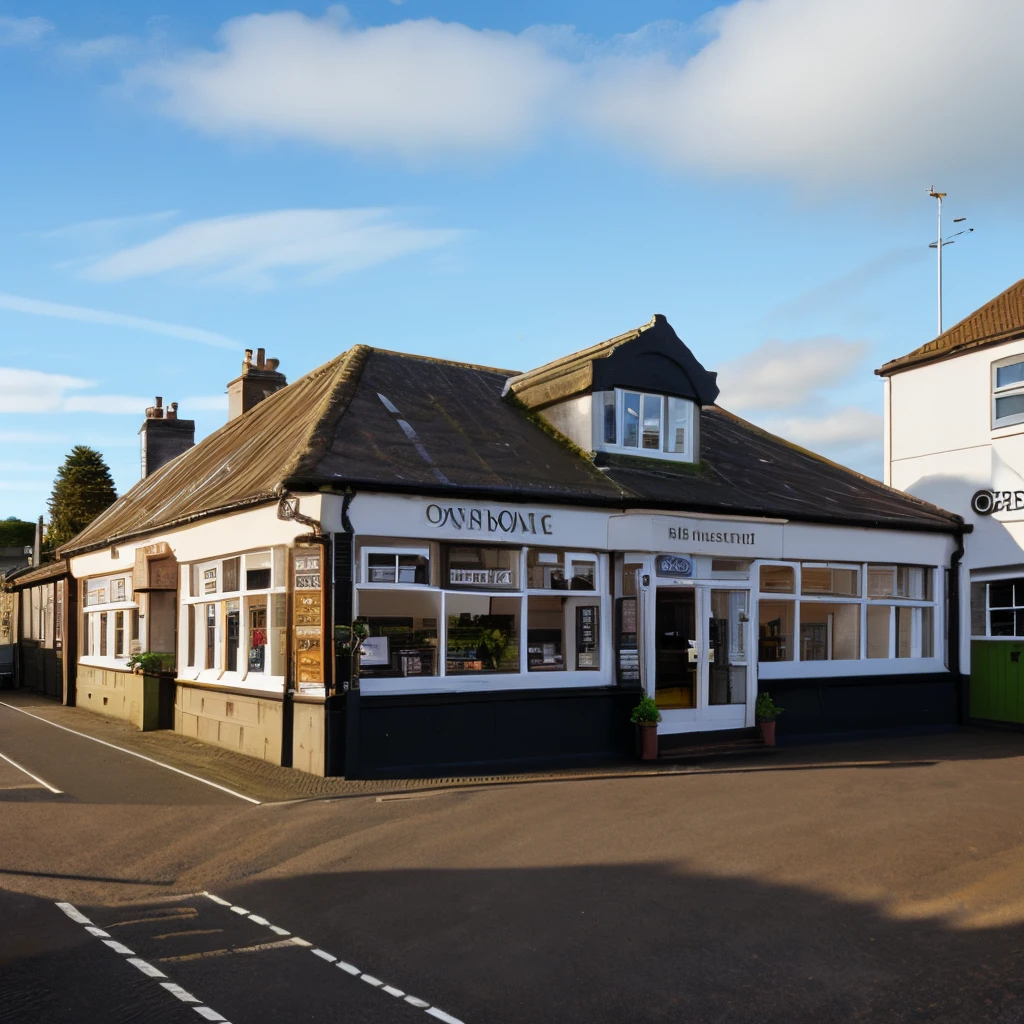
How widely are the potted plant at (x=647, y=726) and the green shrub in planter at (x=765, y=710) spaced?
2.24 m

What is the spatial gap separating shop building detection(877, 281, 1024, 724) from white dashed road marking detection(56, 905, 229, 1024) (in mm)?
16380

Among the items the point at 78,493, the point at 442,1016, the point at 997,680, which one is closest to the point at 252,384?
the point at 997,680

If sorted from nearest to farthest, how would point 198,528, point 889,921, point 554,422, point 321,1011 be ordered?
1. point 321,1011
2. point 889,921
3. point 198,528
4. point 554,422

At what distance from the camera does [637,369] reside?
705 inches

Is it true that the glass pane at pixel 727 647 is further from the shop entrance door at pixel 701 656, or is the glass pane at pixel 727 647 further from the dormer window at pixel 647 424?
the dormer window at pixel 647 424

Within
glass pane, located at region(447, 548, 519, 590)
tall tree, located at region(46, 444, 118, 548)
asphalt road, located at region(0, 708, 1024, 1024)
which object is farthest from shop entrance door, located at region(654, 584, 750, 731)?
tall tree, located at region(46, 444, 118, 548)

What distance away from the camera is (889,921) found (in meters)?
7.73

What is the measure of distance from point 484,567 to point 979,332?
36.3ft

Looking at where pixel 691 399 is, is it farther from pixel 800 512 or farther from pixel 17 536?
pixel 17 536

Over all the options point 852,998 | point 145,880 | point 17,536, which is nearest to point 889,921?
point 852,998

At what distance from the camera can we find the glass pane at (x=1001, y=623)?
64.2ft

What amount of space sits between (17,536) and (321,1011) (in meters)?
65.9

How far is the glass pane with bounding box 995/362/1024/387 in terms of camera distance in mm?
19281

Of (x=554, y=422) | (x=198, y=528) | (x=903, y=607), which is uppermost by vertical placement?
(x=554, y=422)
